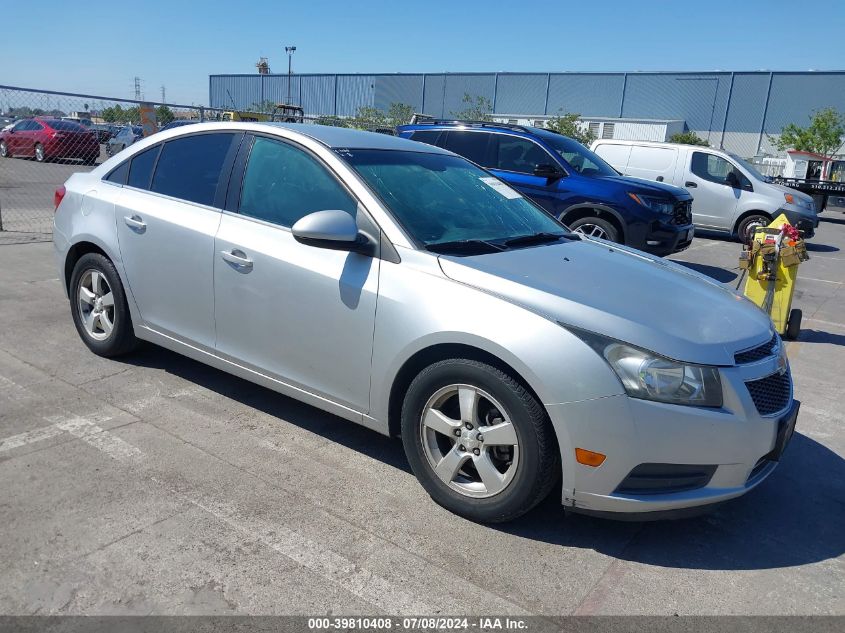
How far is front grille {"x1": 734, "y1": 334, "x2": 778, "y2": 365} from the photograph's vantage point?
299 cm

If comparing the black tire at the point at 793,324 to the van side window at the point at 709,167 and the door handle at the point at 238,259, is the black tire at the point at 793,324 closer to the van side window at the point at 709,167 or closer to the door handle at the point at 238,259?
the door handle at the point at 238,259

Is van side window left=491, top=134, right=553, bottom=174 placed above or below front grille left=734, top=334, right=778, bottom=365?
above

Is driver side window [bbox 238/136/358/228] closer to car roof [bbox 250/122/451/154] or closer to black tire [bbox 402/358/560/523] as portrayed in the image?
car roof [bbox 250/122/451/154]

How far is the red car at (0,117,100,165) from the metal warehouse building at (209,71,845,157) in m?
33.3

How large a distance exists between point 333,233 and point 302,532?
135 centimetres

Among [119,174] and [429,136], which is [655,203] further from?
[119,174]

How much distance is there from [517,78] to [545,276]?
189ft

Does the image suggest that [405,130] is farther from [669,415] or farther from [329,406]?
[669,415]

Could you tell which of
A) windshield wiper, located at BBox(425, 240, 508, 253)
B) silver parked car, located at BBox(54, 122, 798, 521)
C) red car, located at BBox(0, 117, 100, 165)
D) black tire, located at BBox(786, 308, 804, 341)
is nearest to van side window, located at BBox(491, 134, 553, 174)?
black tire, located at BBox(786, 308, 804, 341)

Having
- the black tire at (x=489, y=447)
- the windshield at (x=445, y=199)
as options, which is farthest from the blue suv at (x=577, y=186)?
the black tire at (x=489, y=447)

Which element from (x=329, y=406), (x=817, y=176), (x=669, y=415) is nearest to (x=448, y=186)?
(x=329, y=406)

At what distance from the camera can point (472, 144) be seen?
10.3m

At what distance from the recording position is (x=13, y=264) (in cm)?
784

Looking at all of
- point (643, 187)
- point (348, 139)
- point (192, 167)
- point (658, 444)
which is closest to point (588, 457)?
point (658, 444)
